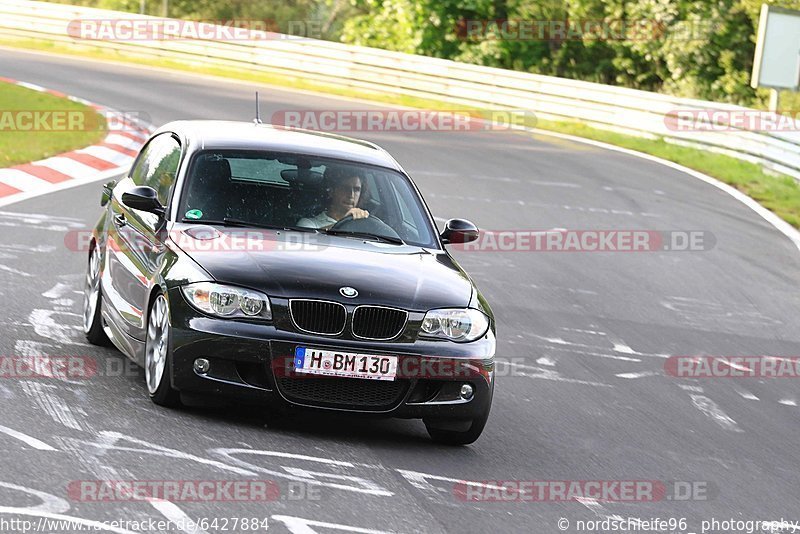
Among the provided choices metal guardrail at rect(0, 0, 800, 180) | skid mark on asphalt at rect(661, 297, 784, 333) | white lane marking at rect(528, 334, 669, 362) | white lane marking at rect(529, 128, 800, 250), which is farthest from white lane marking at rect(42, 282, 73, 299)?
metal guardrail at rect(0, 0, 800, 180)

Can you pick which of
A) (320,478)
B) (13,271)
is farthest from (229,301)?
(13,271)

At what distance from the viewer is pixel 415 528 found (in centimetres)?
610

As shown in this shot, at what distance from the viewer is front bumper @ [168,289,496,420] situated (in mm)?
7340

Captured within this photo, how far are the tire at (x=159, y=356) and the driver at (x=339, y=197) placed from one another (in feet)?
3.60

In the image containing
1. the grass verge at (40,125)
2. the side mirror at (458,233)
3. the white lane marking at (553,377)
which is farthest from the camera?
the grass verge at (40,125)

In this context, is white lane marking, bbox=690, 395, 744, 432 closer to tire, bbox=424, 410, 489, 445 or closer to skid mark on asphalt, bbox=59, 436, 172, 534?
tire, bbox=424, 410, 489, 445

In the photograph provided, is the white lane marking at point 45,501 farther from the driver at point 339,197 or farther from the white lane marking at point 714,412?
the white lane marking at point 714,412

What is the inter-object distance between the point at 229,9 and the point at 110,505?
58.0 metres

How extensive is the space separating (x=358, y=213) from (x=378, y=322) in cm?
137

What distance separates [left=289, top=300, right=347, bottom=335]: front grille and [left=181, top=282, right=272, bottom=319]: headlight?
0.15 metres

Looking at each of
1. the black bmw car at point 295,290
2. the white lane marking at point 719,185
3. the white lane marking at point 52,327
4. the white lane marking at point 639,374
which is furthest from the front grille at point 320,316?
the white lane marking at point 719,185

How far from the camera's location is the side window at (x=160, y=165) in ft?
29.2

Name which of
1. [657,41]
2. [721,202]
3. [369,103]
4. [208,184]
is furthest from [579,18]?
[208,184]

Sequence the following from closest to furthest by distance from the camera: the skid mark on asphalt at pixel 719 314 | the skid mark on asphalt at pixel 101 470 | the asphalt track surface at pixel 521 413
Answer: the skid mark on asphalt at pixel 101 470 → the asphalt track surface at pixel 521 413 → the skid mark on asphalt at pixel 719 314
